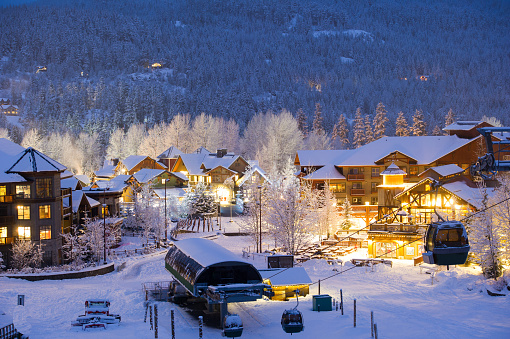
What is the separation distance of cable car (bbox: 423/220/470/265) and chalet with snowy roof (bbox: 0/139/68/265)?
36.5 m

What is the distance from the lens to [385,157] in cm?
7062

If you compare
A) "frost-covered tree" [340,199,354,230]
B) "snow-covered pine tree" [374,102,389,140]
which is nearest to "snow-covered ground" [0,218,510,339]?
"frost-covered tree" [340,199,354,230]

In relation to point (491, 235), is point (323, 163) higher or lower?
higher

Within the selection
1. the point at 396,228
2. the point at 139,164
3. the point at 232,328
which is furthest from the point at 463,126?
the point at 139,164

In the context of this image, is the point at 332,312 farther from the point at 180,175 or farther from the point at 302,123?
the point at 302,123

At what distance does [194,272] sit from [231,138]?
10761cm

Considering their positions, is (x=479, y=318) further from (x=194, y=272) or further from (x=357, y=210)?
(x=357, y=210)

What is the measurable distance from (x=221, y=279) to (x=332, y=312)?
22.3 feet

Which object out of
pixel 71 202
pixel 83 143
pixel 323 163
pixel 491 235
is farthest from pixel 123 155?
pixel 491 235

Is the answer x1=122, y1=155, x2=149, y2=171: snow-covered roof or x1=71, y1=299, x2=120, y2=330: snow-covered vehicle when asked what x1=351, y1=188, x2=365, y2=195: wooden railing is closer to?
x1=71, y1=299, x2=120, y2=330: snow-covered vehicle

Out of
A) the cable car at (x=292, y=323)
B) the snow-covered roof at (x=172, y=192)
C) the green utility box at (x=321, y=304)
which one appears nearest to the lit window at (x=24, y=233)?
the green utility box at (x=321, y=304)

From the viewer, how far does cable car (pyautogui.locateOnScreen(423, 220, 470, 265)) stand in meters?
20.7

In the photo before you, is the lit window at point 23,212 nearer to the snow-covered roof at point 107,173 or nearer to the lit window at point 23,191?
the lit window at point 23,191

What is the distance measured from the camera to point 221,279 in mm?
29172
